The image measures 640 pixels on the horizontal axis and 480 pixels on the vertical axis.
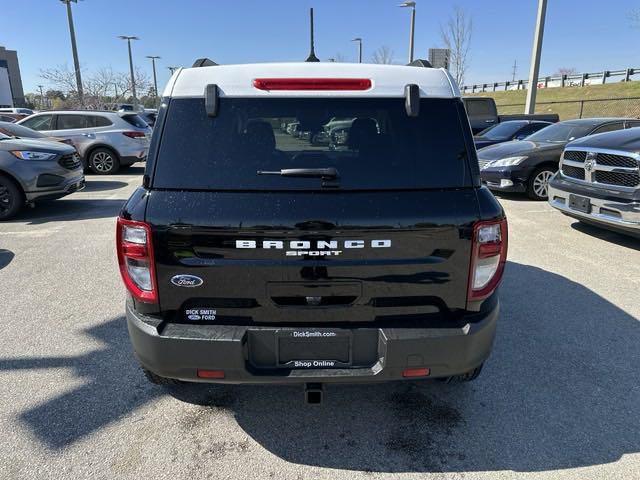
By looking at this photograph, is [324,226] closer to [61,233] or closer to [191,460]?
[191,460]

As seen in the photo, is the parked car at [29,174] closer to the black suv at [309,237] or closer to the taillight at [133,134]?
the taillight at [133,134]

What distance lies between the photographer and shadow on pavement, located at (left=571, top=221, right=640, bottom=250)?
20.3ft

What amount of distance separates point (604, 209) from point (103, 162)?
12.2m

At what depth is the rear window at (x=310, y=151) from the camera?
2.25 meters

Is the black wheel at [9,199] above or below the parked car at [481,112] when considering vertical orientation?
below

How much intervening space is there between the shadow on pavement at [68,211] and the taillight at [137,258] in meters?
6.33

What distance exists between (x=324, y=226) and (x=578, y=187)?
544 centimetres

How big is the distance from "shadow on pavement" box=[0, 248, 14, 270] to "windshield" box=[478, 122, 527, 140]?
11.1 metres

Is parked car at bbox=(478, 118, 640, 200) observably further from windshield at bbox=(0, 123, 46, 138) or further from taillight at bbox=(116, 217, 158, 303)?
windshield at bbox=(0, 123, 46, 138)

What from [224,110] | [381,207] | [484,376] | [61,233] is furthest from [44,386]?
[61,233]

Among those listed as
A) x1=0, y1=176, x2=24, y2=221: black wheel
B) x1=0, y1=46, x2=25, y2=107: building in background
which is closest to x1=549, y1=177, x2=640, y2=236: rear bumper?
x1=0, y1=176, x2=24, y2=221: black wheel

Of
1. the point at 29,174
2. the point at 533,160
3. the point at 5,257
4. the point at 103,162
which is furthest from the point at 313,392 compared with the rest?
the point at 103,162

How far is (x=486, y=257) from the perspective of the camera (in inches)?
90.9

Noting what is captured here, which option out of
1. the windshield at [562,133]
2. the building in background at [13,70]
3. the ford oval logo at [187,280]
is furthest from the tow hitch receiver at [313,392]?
the building in background at [13,70]
